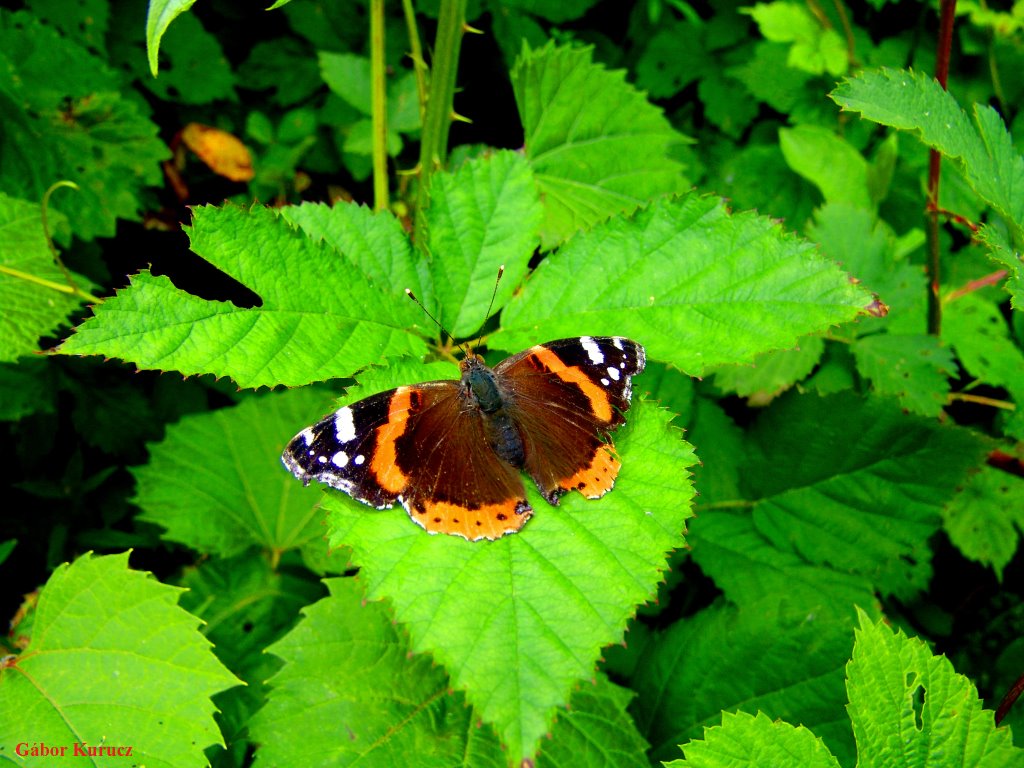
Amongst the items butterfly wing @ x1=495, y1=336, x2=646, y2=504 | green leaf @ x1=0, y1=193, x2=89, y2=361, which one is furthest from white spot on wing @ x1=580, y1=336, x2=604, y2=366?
green leaf @ x1=0, y1=193, x2=89, y2=361

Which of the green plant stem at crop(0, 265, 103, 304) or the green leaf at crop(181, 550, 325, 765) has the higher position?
the green plant stem at crop(0, 265, 103, 304)

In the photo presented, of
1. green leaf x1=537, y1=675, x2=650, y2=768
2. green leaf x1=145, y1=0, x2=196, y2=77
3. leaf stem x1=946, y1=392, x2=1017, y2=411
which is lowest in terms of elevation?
green leaf x1=537, y1=675, x2=650, y2=768

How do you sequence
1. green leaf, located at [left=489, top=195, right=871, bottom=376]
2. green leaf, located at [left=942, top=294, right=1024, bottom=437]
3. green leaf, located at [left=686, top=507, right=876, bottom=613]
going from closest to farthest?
1. green leaf, located at [left=489, top=195, right=871, bottom=376]
2. green leaf, located at [left=686, top=507, right=876, bottom=613]
3. green leaf, located at [left=942, top=294, right=1024, bottom=437]

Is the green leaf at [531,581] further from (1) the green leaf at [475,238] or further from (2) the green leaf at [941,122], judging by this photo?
(2) the green leaf at [941,122]

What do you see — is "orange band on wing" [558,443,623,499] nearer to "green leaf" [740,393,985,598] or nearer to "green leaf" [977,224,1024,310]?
"green leaf" [977,224,1024,310]

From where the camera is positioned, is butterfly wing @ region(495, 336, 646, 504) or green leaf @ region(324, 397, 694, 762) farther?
butterfly wing @ region(495, 336, 646, 504)

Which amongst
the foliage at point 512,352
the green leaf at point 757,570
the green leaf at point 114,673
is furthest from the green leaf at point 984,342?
the green leaf at point 114,673
